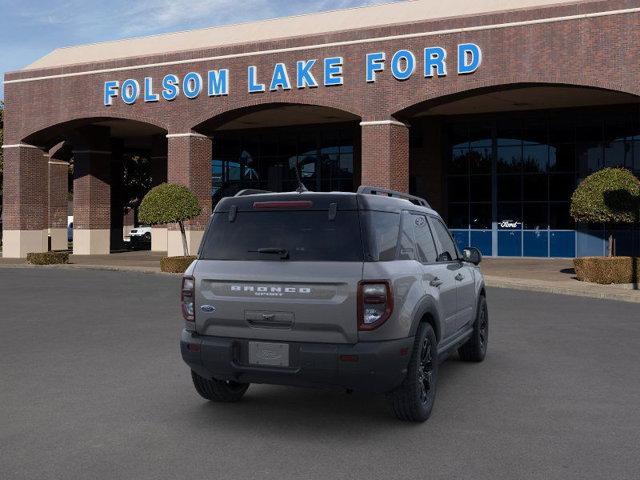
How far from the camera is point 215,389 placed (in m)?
6.59

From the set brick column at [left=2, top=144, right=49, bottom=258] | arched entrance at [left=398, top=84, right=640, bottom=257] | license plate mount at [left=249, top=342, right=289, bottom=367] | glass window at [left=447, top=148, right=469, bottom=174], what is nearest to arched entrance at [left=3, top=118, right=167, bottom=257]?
brick column at [left=2, top=144, right=49, bottom=258]

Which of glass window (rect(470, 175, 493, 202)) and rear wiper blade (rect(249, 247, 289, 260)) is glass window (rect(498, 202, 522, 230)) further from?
rear wiper blade (rect(249, 247, 289, 260))

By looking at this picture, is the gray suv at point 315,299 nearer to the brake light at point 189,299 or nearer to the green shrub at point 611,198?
the brake light at point 189,299

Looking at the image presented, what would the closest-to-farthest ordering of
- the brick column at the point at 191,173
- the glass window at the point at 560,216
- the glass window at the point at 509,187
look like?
the brick column at the point at 191,173
the glass window at the point at 560,216
the glass window at the point at 509,187

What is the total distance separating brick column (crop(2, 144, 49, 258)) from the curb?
77.5 feet

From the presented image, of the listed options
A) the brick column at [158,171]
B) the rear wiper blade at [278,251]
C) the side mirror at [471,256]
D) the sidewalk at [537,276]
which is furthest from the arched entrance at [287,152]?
the rear wiper blade at [278,251]

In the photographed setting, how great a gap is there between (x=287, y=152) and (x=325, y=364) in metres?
34.9

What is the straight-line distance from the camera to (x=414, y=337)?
5.92 meters

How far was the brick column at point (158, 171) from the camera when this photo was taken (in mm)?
41844

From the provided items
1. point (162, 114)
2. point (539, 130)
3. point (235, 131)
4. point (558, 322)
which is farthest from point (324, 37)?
point (558, 322)

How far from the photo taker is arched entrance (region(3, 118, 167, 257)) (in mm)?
35625

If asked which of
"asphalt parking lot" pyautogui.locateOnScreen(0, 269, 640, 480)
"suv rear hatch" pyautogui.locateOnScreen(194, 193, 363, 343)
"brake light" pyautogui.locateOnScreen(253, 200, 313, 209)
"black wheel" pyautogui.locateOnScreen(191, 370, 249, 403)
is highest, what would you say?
"brake light" pyautogui.locateOnScreen(253, 200, 313, 209)

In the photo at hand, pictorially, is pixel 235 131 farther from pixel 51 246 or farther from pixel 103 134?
pixel 51 246

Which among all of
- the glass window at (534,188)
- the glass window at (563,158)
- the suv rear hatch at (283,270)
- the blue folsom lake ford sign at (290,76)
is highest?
the blue folsom lake ford sign at (290,76)
